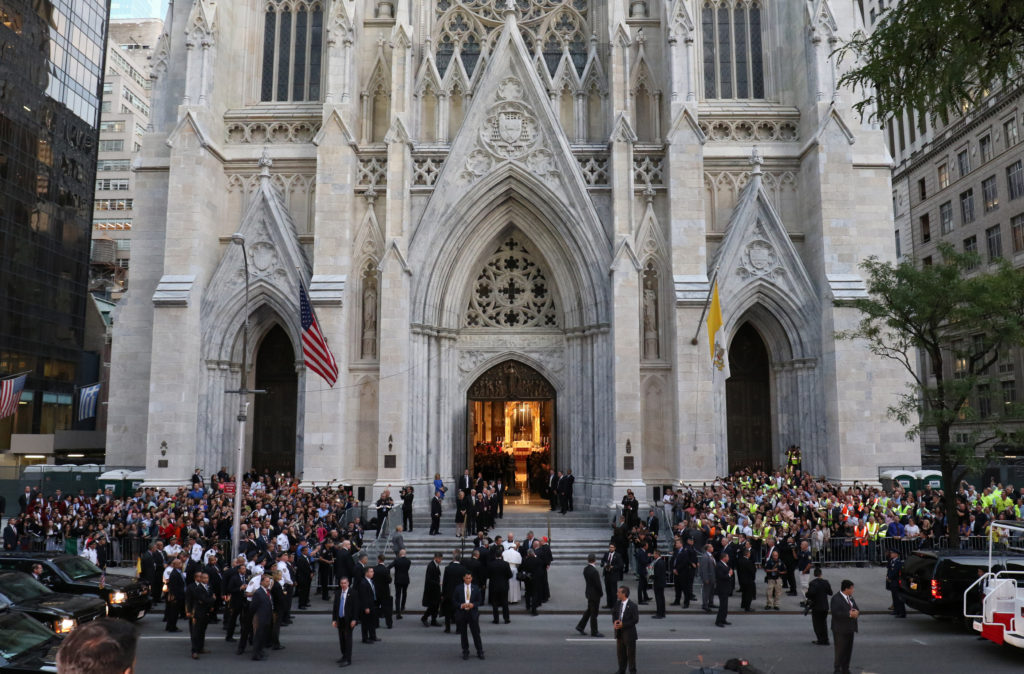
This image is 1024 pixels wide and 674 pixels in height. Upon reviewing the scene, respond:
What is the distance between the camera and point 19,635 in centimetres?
920

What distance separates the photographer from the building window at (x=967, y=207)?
4216 cm

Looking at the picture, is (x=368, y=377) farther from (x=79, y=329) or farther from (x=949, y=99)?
(x=79, y=329)

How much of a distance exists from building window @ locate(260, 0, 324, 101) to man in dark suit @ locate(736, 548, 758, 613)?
74.5 feet

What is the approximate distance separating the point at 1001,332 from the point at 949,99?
11245 millimetres

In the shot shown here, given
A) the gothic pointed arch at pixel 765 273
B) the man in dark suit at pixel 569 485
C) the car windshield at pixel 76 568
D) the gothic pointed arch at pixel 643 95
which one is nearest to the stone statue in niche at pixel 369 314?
the man in dark suit at pixel 569 485

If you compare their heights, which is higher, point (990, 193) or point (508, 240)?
point (990, 193)

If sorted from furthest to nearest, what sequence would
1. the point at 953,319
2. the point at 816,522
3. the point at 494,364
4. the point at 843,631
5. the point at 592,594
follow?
the point at 494,364 < the point at 816,522 < the point at 953,319 < the point at 592,594 < the point at 843,631

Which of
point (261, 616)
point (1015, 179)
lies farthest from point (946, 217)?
point (261, 616)

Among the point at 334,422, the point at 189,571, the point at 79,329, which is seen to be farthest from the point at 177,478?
the point at 79,329

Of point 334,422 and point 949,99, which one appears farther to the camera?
point 334,422

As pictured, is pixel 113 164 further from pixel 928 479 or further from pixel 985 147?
pixel 928 479

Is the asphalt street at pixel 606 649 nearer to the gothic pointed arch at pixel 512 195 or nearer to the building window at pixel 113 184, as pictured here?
the gothic pointed arch at pixel 512 195

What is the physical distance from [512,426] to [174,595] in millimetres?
20938

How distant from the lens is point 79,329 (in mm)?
51094
